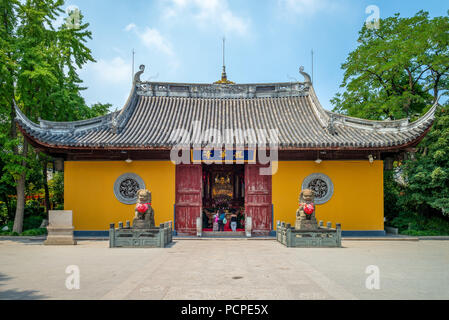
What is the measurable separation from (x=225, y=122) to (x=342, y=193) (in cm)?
597

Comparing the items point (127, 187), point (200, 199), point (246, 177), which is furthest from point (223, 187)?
point (127, 187)

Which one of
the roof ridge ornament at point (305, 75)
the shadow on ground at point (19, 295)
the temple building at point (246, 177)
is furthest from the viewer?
the roof ridge ornament at point (305, 75)

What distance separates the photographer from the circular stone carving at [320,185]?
1364 centimetres

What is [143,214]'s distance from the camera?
11.2 m

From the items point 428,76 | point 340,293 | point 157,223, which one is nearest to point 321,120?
point 428,76

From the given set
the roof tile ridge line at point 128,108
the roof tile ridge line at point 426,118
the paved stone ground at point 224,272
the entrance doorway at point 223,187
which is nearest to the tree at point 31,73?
the roof tile ridge line at point 128,108

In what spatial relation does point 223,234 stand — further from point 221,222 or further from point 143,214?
point 143,214

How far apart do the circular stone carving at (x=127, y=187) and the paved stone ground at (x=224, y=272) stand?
3331 millimetres

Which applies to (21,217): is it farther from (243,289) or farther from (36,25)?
(243,289)

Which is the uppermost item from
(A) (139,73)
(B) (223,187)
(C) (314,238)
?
(A) (139,73)

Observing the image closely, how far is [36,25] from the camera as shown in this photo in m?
13.6

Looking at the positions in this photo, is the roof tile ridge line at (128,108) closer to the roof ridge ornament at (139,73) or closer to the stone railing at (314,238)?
the roof ridge ornament at (139,73)

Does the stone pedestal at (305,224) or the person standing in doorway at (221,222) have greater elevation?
the stone pedestal at (305,224)

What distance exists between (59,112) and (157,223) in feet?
23.0
